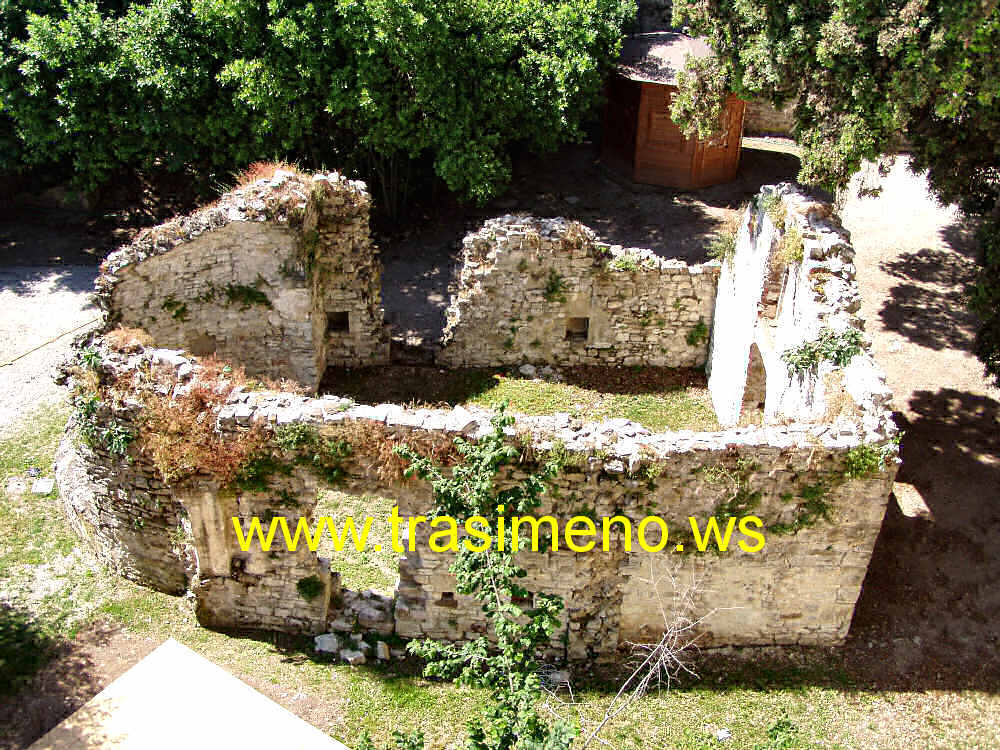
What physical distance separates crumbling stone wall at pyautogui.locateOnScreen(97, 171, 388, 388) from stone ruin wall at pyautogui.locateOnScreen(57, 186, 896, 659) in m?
2.58

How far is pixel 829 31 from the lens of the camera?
38.4 ft

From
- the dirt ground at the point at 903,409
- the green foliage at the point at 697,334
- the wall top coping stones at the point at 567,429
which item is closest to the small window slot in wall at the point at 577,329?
the green foliage at the point at 697,334

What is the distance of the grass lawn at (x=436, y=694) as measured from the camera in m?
9.09

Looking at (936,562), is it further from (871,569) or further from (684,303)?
(684,303)

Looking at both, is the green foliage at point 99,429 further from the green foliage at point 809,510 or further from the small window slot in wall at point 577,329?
the small window slot in wall at point 577,329

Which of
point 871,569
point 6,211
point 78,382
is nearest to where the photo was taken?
point 78,382

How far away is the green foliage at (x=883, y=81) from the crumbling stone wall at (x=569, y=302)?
9.08 feet

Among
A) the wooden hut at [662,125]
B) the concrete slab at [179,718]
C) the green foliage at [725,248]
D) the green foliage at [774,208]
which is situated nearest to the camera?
the concrete slab at [179,718]

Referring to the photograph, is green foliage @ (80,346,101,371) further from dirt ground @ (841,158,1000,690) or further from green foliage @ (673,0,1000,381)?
green foliage @ (673,0,1000,381)

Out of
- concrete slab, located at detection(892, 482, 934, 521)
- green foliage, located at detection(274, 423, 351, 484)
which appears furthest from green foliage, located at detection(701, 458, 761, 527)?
concrete slab, located at detection(892, 482, 934, 521)

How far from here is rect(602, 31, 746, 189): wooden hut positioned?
20.8m

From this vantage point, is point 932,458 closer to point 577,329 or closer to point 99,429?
point 577,329

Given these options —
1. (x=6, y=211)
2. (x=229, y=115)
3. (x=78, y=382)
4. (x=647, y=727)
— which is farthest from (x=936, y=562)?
(x=6, y=211)

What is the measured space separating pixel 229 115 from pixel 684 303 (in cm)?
866
